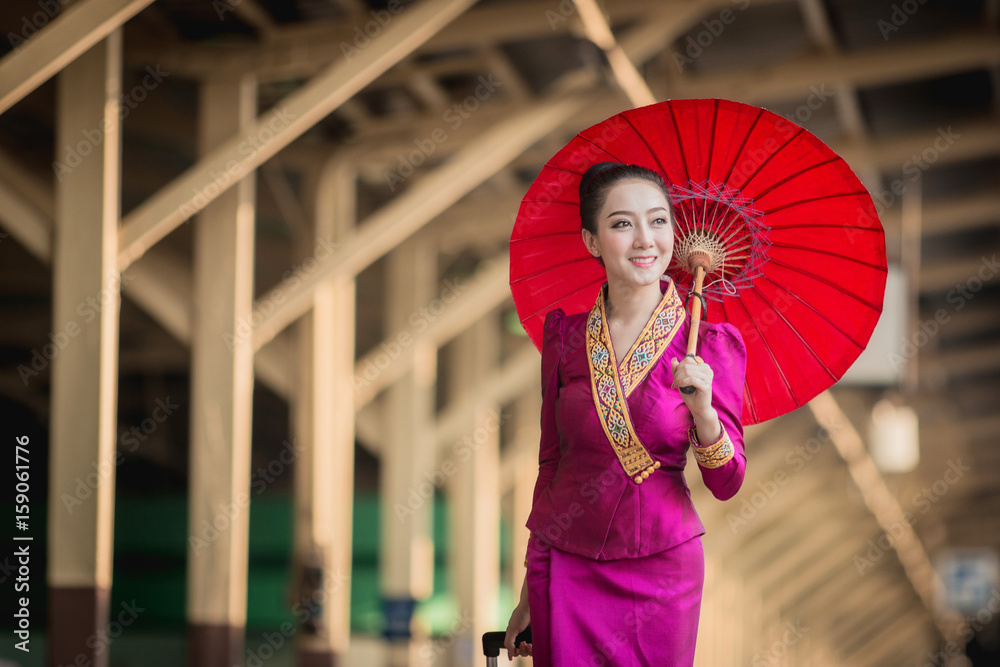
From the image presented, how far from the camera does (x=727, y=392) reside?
6.82ft

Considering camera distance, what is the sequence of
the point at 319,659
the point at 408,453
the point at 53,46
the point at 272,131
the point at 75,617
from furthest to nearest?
the point at 408,453 < the point at 319,659 < the point at 272,131 < the point at 75,617 < the point at 53,46

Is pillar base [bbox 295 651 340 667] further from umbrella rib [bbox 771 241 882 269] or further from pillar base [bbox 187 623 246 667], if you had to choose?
umbrella rib [bbox 771 241 882 269]

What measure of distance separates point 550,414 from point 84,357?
3296 millimetres

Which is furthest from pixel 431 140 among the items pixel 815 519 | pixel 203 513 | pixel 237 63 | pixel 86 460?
pixel 815 519

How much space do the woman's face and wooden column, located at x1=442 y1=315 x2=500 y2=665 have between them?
762 centimetres

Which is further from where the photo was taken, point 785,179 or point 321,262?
point 321,262

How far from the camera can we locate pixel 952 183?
1098 cm

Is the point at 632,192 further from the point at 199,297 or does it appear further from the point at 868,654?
the point at 868,654

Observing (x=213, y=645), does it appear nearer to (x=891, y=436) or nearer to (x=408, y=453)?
(x=408, y=453)

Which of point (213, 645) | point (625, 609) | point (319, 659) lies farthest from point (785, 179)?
point (319, 659)

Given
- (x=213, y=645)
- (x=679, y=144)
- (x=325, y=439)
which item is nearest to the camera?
(x=679, y=144)

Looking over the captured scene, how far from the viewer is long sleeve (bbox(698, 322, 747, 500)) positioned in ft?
6.70

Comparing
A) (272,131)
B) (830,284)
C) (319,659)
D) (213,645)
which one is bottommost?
(319,659)

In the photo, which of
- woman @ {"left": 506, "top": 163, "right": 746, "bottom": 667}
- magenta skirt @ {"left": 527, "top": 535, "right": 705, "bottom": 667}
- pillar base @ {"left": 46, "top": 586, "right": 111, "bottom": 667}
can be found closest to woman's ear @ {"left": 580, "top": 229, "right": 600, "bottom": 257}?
woman @ {"left": 506, "top": 163, "right": 746, "bottom": 667}
